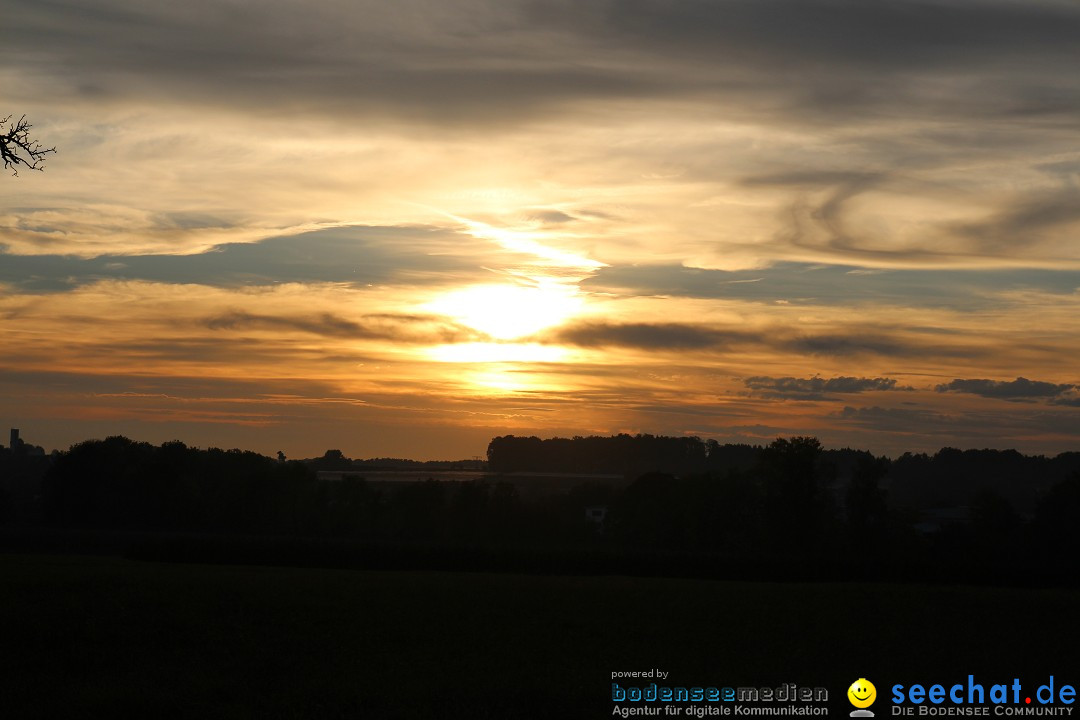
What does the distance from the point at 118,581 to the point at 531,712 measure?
2317 cm

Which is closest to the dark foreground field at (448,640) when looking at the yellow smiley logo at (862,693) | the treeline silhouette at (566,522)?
the yellow smiley logo at (862,693)

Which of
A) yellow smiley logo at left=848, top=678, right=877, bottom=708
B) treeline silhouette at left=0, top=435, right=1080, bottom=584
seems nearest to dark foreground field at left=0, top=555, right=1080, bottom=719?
yellow smiley logo at left=848, top=678, right=877, bottom=708

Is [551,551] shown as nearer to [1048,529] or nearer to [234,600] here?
[234,600]

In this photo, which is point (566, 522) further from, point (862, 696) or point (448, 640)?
point (862, 696)

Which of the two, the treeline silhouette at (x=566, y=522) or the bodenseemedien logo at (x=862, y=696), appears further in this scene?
the treeline silhouette at (x=566, y=522)

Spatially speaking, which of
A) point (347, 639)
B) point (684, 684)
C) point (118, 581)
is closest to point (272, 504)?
point (118, 581)

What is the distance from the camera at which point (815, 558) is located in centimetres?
7219

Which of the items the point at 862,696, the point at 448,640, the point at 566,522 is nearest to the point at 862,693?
the point at 862,696

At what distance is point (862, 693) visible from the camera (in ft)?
99.6

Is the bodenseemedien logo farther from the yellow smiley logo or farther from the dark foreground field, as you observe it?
the dark foreground field

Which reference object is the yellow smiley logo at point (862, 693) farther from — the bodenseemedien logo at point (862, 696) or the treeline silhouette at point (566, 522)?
the treeline silhouette at point (566, 522)

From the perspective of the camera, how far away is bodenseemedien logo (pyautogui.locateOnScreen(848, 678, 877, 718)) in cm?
2842

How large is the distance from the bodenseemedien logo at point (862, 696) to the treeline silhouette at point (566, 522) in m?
36.7

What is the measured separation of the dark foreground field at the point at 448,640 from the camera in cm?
2884
